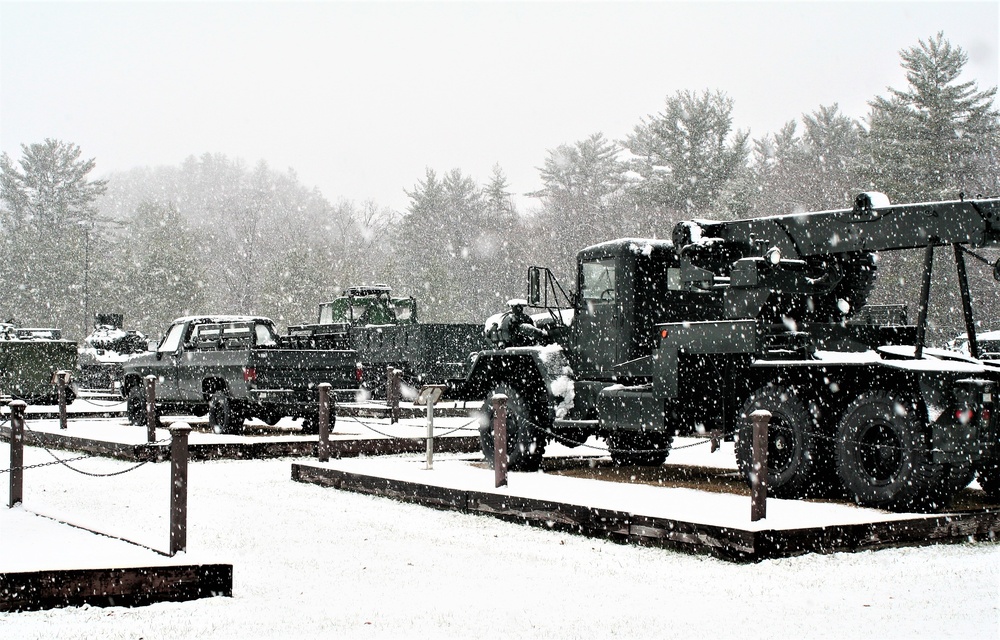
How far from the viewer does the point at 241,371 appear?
1839 centimetres

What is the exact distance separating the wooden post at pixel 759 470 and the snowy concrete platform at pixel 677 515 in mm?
99

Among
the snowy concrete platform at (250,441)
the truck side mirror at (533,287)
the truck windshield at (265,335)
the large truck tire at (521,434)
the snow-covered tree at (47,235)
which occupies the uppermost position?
the snow-covered tree at (47,235)

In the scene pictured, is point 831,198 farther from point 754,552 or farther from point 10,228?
point 10,228

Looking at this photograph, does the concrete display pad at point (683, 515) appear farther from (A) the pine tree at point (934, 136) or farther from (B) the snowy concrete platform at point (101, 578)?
(A) the pine tree at point (934, 136)

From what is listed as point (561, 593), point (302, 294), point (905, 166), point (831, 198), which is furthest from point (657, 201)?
point (561, 593)

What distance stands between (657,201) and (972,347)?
4057cm

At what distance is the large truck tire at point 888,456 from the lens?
9906 millimetres

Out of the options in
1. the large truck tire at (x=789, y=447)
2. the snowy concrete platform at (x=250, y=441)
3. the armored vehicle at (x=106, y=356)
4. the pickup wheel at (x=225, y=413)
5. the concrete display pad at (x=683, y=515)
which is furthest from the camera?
the armored vehicle at (x=106, y=356)

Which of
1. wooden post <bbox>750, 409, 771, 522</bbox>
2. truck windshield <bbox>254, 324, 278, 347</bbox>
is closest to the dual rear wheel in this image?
wooden post <bbox>750, 409, 771, 522</bbox>

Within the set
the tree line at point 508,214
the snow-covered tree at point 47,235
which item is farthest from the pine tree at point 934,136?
the snow-covered tree at point 47,235

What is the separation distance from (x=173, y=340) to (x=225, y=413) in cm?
256

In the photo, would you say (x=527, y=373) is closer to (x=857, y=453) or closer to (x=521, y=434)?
(x=521, y=434)

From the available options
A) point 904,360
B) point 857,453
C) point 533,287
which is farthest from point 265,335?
point 904,360

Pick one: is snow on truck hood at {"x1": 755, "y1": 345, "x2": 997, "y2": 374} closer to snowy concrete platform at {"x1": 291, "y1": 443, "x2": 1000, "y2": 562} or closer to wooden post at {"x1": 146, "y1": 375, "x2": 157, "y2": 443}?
snowy concrete platform at {"x1": 291, "y1": 443, "x2": 1000, "y2": 562}
